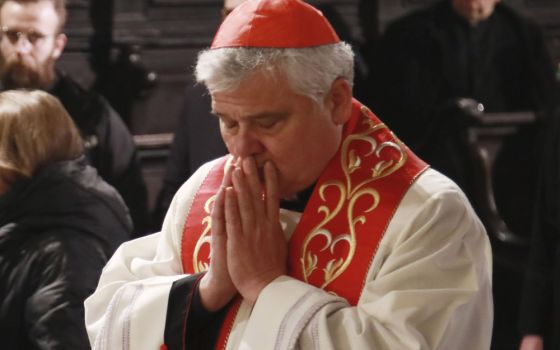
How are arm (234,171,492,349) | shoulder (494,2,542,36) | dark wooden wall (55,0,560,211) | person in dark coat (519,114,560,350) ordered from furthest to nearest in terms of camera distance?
1. shoulder (494,2,542,36)
2. dark wooden wall (55,0,560,211)
3. person in dark coat (519,114,560,350)
4. arm (234,171,492,349)

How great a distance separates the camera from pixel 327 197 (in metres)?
2.94

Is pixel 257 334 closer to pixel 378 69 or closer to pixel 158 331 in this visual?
pixel 158 331

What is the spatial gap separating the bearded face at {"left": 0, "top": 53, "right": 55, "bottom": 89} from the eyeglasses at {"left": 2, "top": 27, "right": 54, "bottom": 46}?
73mm

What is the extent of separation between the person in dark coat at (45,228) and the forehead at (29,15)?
1139mm

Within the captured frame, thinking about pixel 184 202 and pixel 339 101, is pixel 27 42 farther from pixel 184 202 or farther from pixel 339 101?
pixel 339 101

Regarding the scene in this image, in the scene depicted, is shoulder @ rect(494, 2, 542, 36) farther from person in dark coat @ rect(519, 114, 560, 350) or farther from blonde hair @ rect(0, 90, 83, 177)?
blonde hair @ rect(0, 90, 83, 177)

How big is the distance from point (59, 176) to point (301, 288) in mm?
1307

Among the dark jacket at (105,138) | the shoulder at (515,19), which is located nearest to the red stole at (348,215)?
the dark jacket at (105,138)

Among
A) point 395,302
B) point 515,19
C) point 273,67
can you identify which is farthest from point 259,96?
point 515,19

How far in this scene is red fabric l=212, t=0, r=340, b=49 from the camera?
275 centimetres

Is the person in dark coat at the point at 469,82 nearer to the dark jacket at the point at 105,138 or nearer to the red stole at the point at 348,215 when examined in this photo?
the dark jacket at the point at 105,138

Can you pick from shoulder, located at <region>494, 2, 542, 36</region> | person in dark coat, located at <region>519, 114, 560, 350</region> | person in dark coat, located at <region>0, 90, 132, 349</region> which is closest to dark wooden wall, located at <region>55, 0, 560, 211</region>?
shoulder, located at <region>494, 2, 542, 36</region>

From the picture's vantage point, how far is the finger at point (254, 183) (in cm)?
272

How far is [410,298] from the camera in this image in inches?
101
